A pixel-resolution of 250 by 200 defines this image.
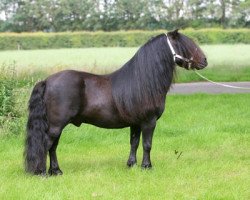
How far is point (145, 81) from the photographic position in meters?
6.46

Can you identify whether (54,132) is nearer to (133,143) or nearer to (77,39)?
(133,143)

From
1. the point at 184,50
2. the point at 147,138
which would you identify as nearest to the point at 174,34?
the point at 184,50

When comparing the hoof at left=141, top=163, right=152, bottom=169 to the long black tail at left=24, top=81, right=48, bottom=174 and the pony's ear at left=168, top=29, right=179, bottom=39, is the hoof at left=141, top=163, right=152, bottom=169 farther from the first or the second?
the pony's ear at left=168, top=29, right=179, bottom=39

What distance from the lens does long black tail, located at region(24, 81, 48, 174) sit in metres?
6.34

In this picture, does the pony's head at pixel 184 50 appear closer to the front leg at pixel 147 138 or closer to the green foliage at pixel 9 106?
the front leg at pixel 147 138

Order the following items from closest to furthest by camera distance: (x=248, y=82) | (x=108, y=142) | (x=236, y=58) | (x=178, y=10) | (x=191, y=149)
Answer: (x=191, y=149)
(x=108, y=142)
(x=248, y=82)
(x=236, y=58)
(x=178, y=10)

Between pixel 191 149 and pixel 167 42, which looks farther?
pixel 191 149

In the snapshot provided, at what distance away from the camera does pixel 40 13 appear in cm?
4166

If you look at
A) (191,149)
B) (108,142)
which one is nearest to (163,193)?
(191,149)

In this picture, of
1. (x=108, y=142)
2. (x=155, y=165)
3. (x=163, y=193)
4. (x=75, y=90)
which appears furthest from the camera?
(x=108, y=142)

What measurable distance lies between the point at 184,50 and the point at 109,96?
1173mm

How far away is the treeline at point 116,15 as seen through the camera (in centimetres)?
3800

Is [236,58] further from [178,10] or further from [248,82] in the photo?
[178,10]

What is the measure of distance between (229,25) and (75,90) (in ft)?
114
